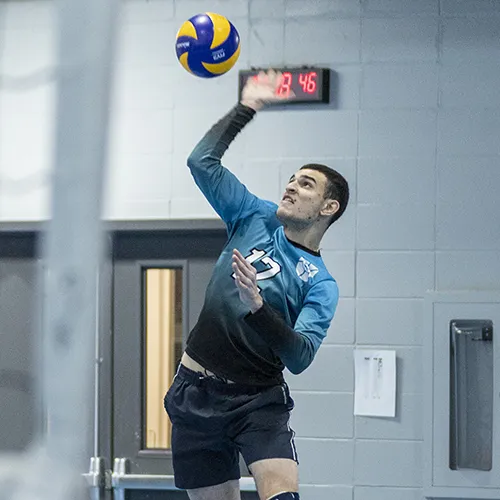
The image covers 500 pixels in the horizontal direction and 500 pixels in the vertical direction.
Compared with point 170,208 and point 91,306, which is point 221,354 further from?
point 91,306

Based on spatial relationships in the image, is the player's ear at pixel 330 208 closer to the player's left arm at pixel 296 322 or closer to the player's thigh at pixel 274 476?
the player's left arm at pixel 296 322

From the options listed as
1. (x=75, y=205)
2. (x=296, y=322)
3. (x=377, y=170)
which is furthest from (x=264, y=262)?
(x=75, y=205)

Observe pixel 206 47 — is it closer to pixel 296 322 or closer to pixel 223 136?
Result: pixel 223 136

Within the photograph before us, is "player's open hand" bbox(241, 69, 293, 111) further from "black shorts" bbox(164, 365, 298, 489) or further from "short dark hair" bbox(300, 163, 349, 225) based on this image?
"black shorts" bbox(164, 365, 298, 489)

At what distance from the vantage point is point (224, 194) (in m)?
4.18

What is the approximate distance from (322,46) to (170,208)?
109 cm

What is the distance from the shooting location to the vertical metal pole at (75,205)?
188cm

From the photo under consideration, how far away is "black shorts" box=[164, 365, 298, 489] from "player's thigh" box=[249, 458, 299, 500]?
0.03 meters

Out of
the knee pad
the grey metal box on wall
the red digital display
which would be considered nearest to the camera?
the knee pad

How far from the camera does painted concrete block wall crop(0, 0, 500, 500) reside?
210 inches

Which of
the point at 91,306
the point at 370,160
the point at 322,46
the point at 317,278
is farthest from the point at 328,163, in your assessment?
the point at 91,306

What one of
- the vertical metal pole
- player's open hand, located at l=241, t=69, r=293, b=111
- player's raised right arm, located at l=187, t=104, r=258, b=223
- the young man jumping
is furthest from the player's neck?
the vertical metal pole

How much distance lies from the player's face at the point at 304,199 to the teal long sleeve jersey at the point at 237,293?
0.10 m

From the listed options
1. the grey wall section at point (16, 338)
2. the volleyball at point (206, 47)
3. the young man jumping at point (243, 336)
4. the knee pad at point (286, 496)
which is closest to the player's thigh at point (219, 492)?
the young man jumping at point (243, 336)
